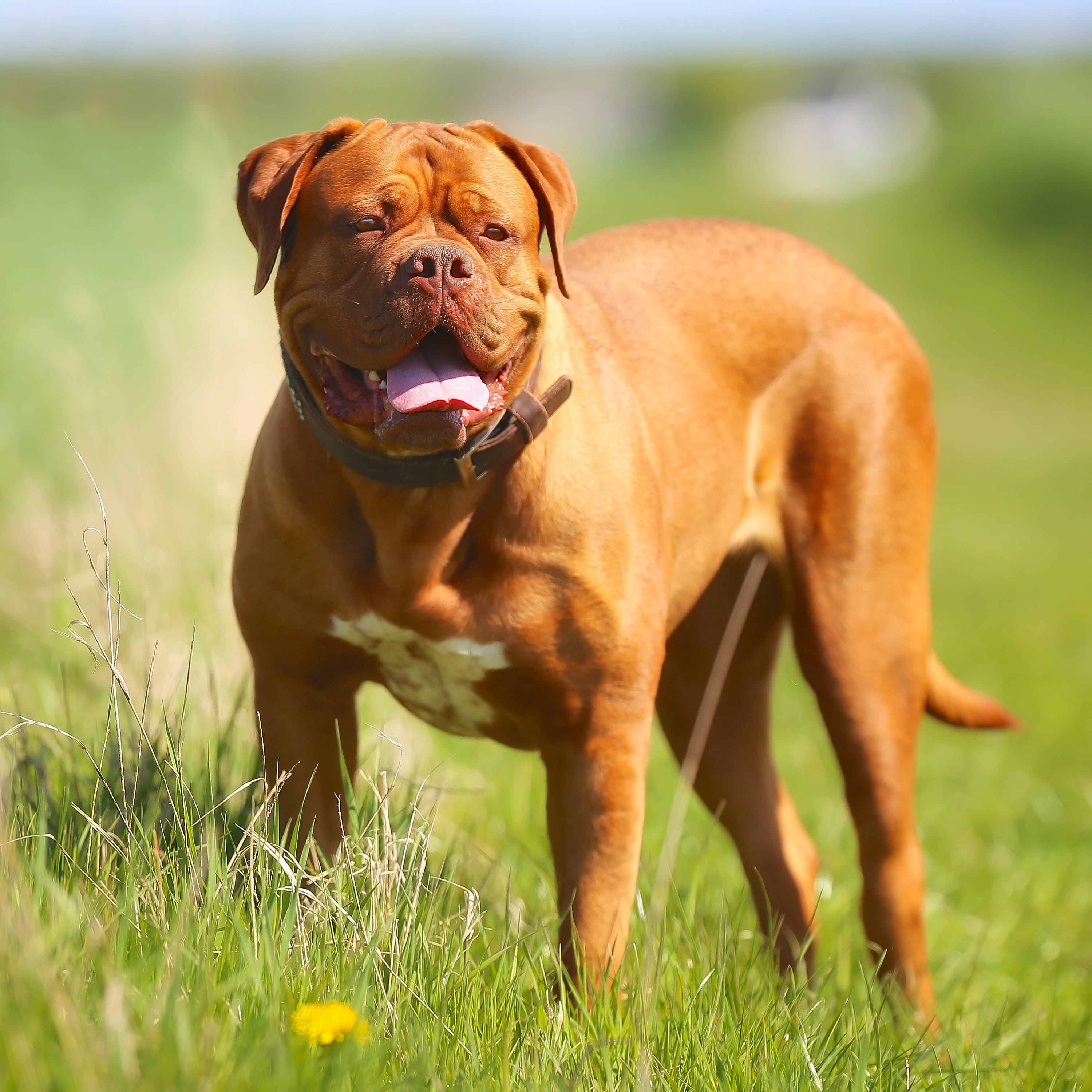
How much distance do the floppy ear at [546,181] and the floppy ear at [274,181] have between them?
0.28m

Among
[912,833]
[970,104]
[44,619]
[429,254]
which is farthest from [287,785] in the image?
[970,104]

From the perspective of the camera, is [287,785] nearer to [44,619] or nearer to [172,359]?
[44,619]

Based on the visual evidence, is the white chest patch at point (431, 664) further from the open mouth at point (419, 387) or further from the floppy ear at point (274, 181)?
the floppy ear at point (274, 181)

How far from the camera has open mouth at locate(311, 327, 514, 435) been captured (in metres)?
2.52

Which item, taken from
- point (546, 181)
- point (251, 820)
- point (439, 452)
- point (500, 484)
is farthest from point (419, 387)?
point (251, 820)

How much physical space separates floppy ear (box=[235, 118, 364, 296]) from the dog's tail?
7.17ft

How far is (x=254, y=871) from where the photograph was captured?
2.46m

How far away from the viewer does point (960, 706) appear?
3.86 meters

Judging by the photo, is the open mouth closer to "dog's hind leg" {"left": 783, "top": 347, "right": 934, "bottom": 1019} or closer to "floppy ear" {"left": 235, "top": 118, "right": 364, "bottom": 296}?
"floppy ear" {"left": 235, "top": 118, "right": 364, "bottom": 296}

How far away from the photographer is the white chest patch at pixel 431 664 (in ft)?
9.01

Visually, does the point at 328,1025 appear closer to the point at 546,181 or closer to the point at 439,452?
the point at 439,452

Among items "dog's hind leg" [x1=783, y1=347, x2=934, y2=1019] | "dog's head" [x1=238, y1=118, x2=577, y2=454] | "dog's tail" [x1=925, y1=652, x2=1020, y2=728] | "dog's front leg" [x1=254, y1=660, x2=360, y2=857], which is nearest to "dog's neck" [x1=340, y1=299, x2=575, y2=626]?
"dog's head" [x1=238, y1=118, x2=577, y2=454]

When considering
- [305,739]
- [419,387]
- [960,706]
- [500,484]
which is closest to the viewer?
[419,387]

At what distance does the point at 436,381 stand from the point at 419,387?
34mm
